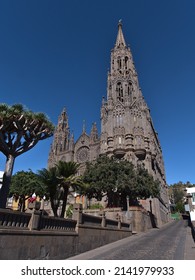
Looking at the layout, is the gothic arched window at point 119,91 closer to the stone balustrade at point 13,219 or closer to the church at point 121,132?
the church at point 121,132

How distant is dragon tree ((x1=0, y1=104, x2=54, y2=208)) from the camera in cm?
1541

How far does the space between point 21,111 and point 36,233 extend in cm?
1029

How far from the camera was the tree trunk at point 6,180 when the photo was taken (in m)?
14.2

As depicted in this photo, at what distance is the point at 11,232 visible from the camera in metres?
7.57

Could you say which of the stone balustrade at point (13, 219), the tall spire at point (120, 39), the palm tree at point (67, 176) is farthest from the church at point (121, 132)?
the stone balustrade at point (13, 219)

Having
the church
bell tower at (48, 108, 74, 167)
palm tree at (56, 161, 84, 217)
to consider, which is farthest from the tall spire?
palm tree at (56, 161, 84, 217)

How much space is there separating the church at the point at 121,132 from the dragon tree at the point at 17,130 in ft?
93.0

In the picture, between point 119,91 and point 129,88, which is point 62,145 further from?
point 129,88

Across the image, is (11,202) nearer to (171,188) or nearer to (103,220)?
(103,220)

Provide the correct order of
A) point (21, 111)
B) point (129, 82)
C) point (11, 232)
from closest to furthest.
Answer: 1. point (11, 232)
2. point (21, 111)
3. point (129, 82)

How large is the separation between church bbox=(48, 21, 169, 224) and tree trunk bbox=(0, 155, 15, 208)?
A: 30156 mm

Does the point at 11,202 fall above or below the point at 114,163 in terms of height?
below
